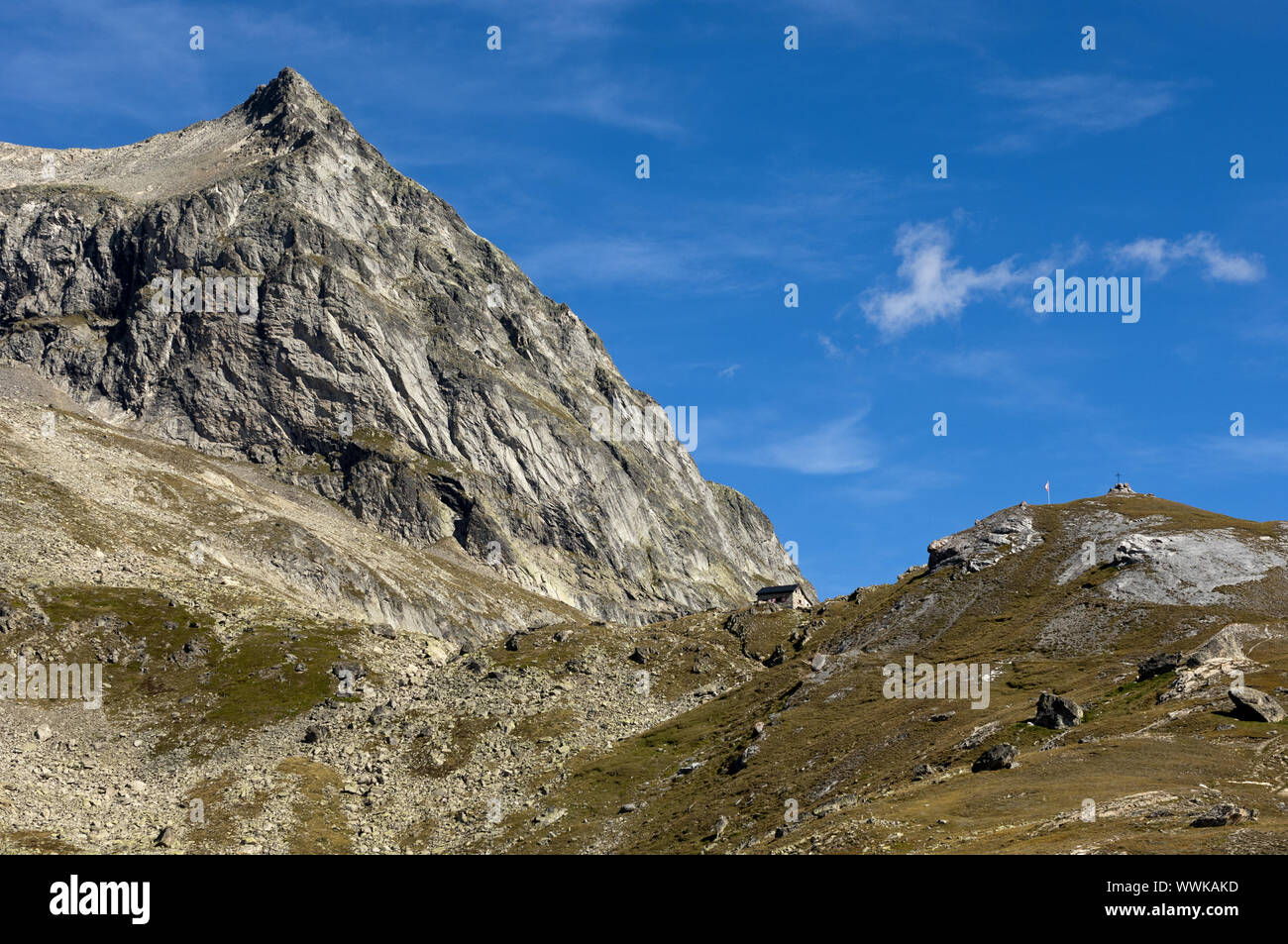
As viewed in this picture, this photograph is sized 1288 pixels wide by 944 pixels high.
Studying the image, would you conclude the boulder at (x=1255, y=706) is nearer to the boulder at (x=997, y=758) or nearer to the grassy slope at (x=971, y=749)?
the grassy slope at (x=971, y=749)

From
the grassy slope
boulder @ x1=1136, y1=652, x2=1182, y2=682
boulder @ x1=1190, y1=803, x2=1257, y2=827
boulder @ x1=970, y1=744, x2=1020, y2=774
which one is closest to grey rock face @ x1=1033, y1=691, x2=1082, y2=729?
the grassy slope

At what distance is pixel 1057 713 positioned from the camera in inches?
2970

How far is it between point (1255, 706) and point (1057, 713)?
12834 mm

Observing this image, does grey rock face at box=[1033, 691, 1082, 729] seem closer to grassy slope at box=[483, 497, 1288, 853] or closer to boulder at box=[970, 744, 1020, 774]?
grassy slope at box=[483, 497, 1288, 853]

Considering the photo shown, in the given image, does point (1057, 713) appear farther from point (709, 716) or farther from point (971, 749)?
point (709, 716)

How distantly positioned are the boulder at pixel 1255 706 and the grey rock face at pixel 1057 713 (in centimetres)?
1010

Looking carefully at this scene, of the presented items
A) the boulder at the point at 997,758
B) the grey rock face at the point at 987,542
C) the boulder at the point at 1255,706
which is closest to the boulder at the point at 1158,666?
the boulder at the point at 1255,706

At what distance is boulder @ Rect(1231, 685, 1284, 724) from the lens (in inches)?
2564

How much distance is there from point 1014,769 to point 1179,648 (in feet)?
113

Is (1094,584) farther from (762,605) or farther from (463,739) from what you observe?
(463,739)

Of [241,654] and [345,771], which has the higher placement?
[241,654]

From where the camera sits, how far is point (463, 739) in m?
117
